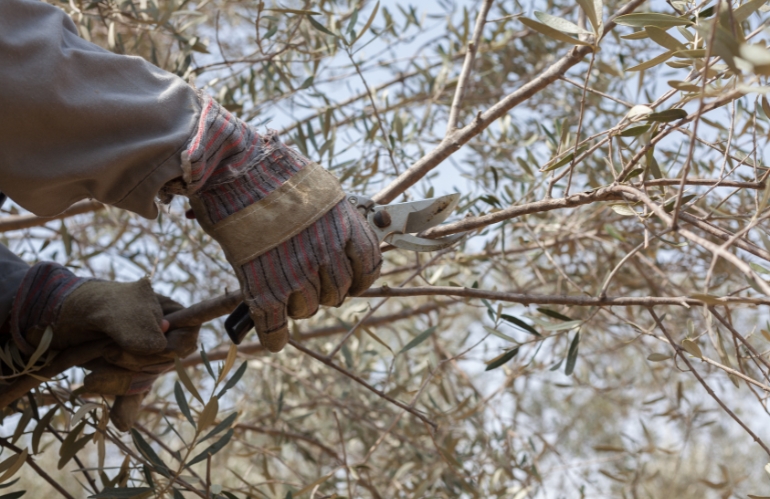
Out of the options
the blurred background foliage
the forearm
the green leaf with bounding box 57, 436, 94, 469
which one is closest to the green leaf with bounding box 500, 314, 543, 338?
the blurred background foliage

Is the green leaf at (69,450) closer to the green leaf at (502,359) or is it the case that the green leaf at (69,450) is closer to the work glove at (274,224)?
the work glove at (274,224)

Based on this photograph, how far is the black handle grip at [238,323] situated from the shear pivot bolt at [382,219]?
235 mm

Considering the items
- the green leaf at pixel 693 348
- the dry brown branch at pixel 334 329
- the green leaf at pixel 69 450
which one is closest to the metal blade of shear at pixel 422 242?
the green leaf at pixel 693 348

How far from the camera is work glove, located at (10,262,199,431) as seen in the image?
1091 millimetres

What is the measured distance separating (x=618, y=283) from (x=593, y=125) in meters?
0.64

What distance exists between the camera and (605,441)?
459 centimetres

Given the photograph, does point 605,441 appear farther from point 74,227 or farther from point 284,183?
point 284,183

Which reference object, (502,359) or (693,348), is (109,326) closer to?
(502,359)

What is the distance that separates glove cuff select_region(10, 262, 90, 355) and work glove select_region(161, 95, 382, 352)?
0.29 m

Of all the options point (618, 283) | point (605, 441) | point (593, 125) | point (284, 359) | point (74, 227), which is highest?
point (593, 125)

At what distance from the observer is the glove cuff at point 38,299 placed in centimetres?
118

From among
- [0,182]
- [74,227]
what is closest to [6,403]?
[0,182]

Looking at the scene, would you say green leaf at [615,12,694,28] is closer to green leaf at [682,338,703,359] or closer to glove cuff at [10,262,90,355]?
green leaf at [682,338,703,359]

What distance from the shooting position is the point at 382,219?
1.12 meters
